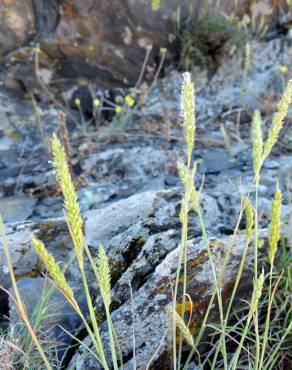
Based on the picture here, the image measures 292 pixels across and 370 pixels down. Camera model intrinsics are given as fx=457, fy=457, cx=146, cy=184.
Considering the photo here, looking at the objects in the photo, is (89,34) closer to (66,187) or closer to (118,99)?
(118,99)

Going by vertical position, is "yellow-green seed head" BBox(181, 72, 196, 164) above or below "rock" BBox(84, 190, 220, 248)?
above

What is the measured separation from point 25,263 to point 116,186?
3.22 feet

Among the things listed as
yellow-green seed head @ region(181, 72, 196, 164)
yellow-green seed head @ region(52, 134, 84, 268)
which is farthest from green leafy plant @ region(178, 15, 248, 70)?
yellow-green seed head @ region(52, 134, 84, 268)

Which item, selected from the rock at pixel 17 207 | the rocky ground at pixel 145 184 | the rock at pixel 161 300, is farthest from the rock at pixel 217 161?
the rock at pixel 161 300

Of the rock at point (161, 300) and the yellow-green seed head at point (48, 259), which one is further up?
the yellow-green seed head at point (48, 259)

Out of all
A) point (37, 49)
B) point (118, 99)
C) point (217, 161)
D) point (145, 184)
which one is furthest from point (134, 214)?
point (37, 49)

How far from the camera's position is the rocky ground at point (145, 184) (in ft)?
5.22

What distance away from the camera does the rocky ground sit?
5.22 feet

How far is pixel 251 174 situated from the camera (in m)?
2.78

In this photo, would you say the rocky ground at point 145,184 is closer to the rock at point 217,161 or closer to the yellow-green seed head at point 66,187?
the rock at point 217,161

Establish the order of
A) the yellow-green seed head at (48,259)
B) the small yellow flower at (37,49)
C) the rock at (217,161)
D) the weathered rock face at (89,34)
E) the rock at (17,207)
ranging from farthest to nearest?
the weathered rock face at (89,34) → the small yellow flower at (37,49) → the rock at (217,161) → the rock at (17,207) → the yellow-green seed head at (48,259)

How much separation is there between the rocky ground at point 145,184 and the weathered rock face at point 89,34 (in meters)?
0.27

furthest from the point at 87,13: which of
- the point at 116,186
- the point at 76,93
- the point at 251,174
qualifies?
the point at 251,174

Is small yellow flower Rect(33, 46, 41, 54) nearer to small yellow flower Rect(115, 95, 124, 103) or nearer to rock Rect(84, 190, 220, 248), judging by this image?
small yellow flower Rect(115, 95, 124, 103)
